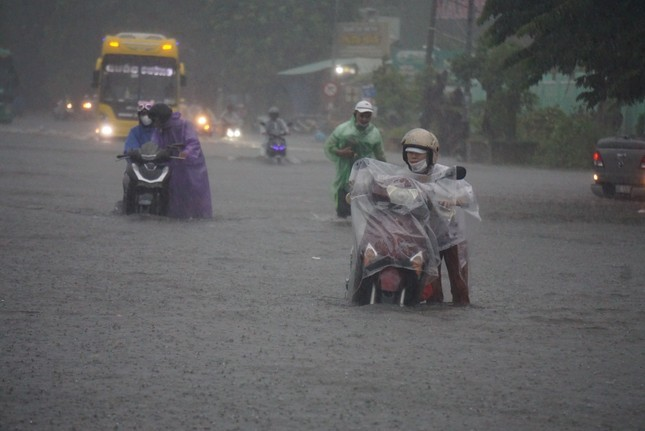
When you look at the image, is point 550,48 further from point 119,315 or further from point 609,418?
point 609,418

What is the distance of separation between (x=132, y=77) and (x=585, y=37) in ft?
81.4

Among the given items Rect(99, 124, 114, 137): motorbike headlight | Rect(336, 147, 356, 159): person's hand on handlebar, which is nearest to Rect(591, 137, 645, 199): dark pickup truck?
Rect(336, 147, 356, 159): person's hand on handlebar

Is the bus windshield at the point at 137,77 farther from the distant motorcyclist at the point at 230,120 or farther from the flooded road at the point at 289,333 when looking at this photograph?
the flooded road at the point at 289,333

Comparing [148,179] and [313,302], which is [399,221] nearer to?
[313,302]

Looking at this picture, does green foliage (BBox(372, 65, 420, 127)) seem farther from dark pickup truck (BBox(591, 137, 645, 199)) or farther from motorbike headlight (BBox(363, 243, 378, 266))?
motorbike headlight (BBox(363, 243, 378, 266))

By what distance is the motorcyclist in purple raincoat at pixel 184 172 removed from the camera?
16734mm

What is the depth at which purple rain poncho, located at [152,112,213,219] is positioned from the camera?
16.7 meters

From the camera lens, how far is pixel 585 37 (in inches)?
802

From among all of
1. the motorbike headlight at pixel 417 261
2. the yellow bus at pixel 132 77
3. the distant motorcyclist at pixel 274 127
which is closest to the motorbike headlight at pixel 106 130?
the yellow bus at pixel 132 77

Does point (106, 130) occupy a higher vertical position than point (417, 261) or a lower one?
lower

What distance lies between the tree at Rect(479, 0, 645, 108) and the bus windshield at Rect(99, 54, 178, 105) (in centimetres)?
2146

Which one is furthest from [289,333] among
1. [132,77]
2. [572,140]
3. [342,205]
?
[132,77]

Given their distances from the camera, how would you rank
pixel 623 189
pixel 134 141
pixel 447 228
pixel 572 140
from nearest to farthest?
pixel 447 228 → pixel 134 141 → pixel 623 189 → pixel 572 140

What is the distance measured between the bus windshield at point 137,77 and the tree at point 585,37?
21456 millimetres
